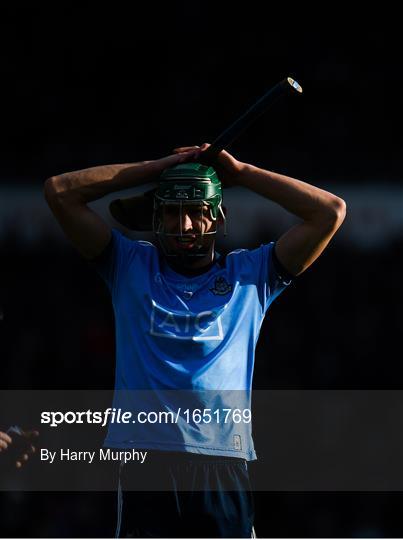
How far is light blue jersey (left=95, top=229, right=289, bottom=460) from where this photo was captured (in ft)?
12.7

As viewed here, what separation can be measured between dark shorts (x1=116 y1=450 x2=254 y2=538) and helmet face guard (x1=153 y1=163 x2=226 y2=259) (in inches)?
28.8

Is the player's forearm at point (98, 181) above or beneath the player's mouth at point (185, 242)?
above

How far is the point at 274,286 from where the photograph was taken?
4180 millimetres

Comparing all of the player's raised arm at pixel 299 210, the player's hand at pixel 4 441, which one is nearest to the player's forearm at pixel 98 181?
the player's raised arm at pixel 299 210

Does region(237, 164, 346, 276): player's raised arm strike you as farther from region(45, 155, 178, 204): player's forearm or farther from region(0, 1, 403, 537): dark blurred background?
region(0, 1, 403, 537): dark blurred background

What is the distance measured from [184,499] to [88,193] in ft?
3.71

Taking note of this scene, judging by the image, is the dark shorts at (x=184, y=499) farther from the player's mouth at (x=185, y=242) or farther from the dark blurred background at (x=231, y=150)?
the dark blurred background at (x=231, y=150)

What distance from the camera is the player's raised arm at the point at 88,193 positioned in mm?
4082

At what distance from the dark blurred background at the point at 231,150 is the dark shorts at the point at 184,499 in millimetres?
4431

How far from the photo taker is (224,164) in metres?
4.19

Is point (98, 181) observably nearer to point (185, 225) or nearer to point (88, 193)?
point (88, 193)

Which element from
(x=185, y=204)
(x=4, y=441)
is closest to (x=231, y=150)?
(x=185, y=204)

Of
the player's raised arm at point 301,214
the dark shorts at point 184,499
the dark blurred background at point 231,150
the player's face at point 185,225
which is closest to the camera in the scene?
the dark shorts at point 184,499

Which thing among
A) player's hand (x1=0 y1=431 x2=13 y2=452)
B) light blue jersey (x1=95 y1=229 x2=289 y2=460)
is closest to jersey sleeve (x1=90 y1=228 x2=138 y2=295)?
light blue jersey (x1=95 y1=229 x2=289 y2=460)
